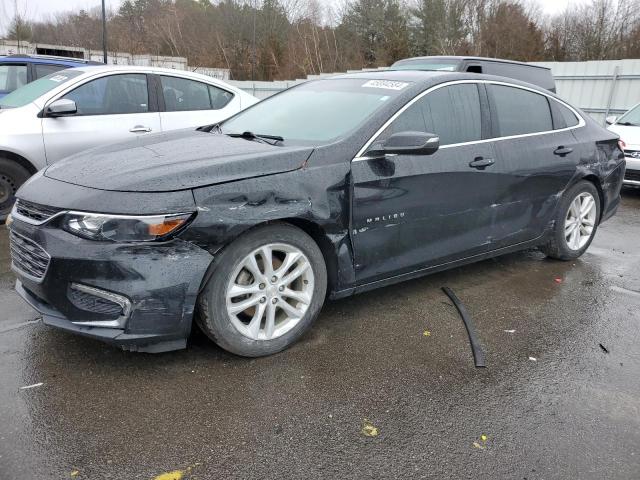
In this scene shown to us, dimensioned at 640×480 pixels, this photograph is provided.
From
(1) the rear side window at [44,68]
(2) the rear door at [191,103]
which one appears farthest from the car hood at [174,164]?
(1) the rear side window at [44,68]

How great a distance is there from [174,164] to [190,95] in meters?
3.88

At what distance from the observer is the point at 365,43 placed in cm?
3531

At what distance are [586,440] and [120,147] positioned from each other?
3081 mm

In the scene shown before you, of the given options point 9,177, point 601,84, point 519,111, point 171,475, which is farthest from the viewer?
point 601,84

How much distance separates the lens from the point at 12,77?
8195mm

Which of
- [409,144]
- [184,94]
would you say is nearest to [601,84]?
[184,94]

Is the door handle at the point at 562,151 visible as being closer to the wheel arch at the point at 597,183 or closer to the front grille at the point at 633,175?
the wheel arch at the point at 597,183

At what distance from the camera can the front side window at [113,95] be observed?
585 cm

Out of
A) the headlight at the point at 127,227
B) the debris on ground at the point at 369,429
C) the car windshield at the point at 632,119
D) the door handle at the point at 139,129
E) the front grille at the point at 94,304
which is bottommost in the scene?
the debris on ground at the point at 369,429

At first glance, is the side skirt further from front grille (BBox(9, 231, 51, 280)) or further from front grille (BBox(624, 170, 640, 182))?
front grille (BBox(624, 170, 640, 182))

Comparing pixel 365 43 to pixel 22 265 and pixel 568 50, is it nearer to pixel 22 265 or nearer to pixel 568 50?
pixel 568 50

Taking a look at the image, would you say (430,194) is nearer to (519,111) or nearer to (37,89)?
(519,111)

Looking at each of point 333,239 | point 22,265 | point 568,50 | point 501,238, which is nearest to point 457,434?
point 333,239

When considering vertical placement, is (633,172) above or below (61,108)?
below
